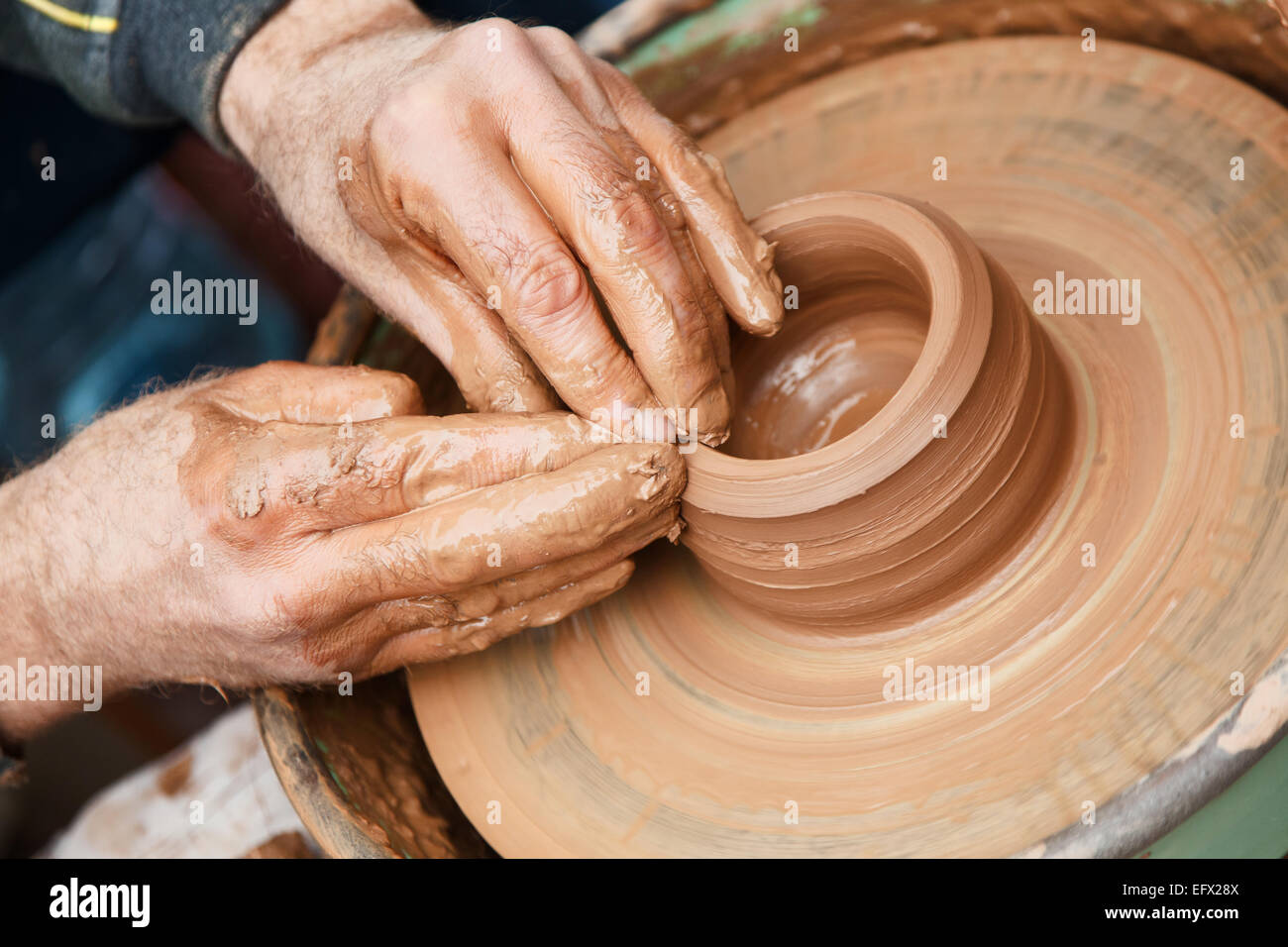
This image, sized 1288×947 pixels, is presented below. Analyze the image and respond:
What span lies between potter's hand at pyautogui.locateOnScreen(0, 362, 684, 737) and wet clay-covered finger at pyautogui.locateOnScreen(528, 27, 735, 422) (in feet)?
0.60

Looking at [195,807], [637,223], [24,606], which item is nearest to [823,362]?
[637,223]

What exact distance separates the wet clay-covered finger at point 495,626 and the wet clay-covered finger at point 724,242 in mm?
367

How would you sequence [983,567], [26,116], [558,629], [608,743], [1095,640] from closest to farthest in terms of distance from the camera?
[1095,640]
[983,567]
[608,743]
[558,629]
[26,116]

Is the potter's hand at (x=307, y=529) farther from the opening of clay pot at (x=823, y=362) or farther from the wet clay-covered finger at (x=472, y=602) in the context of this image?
the opening of clay pot at (x=823, y=362)

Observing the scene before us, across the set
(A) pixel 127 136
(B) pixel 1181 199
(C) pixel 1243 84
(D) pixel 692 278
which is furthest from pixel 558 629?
(A) pixel 127 136

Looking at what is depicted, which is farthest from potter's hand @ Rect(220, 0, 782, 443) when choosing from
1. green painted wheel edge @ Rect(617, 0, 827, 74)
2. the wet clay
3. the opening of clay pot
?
green painted wheel edge @ Rect(617, 0, 827, 74)

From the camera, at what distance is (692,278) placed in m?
1.29

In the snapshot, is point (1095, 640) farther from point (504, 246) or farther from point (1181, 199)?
point (504, 246)

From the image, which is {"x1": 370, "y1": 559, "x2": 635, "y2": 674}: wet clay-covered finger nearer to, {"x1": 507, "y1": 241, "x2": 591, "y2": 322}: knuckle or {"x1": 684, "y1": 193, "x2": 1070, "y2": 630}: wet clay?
{"x1": 684, "y1": 193, "x2": 1070, "y2": 630}: wet clay

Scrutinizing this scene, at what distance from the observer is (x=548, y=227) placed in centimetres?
127

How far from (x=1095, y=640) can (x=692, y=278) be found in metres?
0.65

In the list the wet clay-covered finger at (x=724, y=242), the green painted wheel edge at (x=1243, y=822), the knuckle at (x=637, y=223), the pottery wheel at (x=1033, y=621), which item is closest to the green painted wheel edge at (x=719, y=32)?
the pottery wheel at (x=1033, y=621)

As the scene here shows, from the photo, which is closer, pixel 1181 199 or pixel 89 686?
pixel 1181 199

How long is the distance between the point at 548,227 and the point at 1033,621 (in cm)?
78
